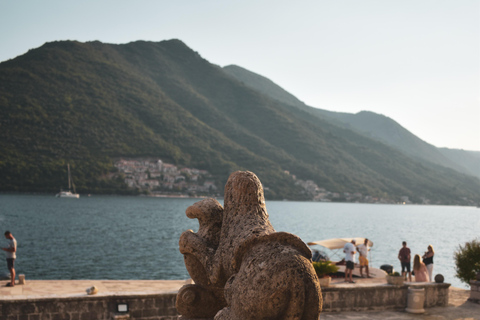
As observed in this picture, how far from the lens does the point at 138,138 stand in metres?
147

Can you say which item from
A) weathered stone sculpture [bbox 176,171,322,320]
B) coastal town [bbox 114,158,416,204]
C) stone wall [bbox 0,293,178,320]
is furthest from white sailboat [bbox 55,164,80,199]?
weathered stone sculpture [bbox 176,171,322,320]

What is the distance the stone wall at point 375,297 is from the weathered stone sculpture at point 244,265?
25.7ft

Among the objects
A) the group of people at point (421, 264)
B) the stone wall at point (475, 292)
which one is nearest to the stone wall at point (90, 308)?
the group of people at point (421, 264)

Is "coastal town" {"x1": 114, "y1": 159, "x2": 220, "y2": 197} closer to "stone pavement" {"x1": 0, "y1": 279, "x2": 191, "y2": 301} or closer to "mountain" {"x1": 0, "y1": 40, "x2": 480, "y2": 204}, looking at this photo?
"mountain" {"x1": 0, "y1": 40, "x2": 480, "y2": 204}

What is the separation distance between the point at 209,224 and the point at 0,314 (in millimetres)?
5935

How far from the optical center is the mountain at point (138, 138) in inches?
4921

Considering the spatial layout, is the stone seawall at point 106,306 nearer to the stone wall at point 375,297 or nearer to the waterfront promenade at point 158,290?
the stone wall at point 375,297

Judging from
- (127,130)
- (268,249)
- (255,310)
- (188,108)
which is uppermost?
(188,108)

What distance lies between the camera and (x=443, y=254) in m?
51.8

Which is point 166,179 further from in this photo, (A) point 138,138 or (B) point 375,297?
Result: (B) point 375,297

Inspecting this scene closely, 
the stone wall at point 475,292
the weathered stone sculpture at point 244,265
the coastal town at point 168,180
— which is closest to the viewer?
the weathered stone sculpture at point 244,265

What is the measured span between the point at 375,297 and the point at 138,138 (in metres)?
139

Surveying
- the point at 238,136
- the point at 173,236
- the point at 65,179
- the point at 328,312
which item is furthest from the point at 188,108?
the point at 328,312

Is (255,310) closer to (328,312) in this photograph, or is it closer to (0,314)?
(0,314)
